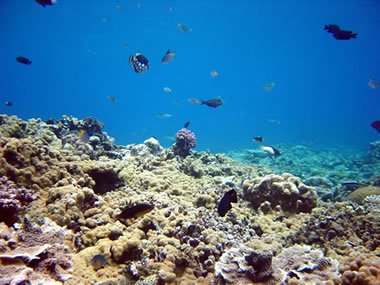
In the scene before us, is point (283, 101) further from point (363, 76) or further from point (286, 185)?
point (286, 185)

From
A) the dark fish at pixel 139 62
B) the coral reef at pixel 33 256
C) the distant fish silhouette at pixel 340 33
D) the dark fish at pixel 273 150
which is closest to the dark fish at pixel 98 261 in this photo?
the coral reef at pixel 33 256

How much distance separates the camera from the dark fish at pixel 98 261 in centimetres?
381

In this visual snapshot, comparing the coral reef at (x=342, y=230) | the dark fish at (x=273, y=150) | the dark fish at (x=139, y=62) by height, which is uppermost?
the dark fish at (x=139, y=62)

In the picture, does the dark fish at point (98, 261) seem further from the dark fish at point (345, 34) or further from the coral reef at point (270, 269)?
the dark fish at point (345, 34)

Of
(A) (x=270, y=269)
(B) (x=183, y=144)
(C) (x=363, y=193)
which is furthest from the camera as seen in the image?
(B) (x=183, y=144)

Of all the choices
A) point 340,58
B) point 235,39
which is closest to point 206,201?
point 235,39

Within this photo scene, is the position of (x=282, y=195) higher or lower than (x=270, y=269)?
higher

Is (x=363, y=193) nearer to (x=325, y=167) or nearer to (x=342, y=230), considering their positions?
(x=342, y=230)

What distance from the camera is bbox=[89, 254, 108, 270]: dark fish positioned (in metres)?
3.81

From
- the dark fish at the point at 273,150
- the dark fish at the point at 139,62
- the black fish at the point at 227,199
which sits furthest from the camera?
the dark fish at the point at 273,150

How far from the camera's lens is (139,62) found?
8.10 metres

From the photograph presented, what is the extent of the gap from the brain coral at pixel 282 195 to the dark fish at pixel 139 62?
4.36 metres

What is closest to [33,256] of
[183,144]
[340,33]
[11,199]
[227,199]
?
[11,199]

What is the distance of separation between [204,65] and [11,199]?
128745 millimetres
